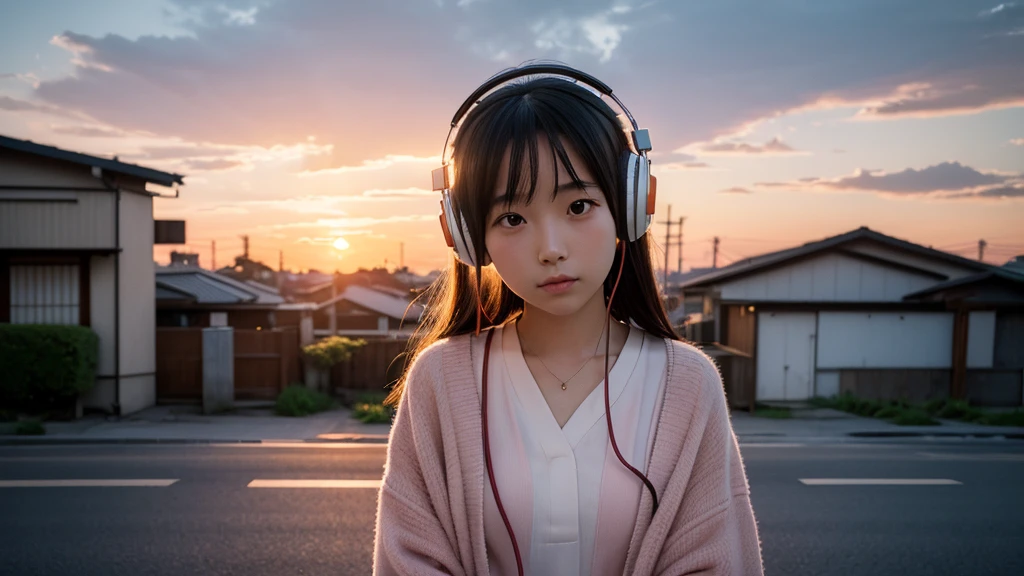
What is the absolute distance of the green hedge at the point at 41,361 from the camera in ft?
33.6

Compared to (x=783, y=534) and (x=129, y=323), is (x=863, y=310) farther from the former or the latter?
(x=129, y=323)

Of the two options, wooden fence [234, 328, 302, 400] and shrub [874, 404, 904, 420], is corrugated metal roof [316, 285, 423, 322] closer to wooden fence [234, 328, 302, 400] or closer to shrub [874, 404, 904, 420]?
wooden fence [234, 328, 302, 400]

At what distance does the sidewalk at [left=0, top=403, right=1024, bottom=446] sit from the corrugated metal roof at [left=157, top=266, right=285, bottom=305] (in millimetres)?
3511

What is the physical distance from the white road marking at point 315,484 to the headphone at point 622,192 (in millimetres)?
5802

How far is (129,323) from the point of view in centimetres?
1129

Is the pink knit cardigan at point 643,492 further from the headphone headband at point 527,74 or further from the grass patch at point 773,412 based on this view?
the grass patch at point 773,412

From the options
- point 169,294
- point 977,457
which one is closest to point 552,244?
point 977,457

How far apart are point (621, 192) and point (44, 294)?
12.6 m

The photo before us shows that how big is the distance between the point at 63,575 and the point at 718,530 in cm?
505

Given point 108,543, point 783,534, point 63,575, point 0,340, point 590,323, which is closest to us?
point 590,323

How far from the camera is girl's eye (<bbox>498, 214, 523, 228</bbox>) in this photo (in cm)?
127

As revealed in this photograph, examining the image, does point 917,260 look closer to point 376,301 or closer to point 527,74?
point 376,301

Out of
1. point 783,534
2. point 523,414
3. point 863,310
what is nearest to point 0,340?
point 783,534

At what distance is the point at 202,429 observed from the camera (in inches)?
396
